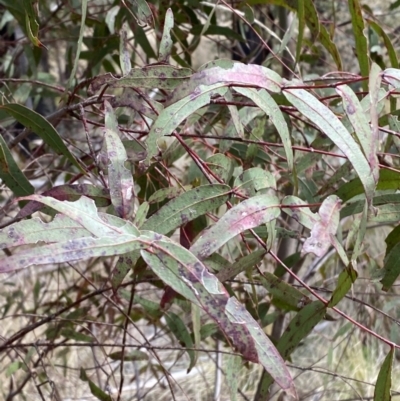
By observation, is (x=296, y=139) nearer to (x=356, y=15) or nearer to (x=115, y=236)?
(x=356, y=15)

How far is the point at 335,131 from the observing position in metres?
0.43

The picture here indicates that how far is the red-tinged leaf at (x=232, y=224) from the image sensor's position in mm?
412

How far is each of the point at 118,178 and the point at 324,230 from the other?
15 centimetres

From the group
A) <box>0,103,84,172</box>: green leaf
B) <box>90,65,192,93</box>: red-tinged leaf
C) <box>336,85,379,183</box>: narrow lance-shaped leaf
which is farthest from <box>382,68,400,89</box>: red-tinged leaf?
<box>0,103,84,172</box>: green leaf

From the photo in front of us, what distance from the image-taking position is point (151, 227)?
0.47m

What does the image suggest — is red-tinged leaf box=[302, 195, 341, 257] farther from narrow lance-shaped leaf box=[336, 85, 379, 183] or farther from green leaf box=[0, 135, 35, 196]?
green leaf box=[0, 135, 35, 196]

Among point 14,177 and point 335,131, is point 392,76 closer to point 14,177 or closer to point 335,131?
point 335,131

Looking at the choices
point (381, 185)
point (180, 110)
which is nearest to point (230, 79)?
point (180, 110)

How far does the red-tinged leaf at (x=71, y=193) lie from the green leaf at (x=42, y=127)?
60mm

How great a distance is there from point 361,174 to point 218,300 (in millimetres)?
127

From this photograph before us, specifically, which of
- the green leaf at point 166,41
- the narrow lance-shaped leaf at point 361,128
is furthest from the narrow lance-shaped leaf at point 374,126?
the green leaf at point 166,41

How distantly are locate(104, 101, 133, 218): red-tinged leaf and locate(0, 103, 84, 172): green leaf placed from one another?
0.11 metres

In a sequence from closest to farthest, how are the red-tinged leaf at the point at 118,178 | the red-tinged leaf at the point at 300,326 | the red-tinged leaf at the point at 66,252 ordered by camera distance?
the red-tinged leaf at the point at 66,252
the red-tinged leaf at the point at 118,178
the red-tinged leaf at the point at 300,326

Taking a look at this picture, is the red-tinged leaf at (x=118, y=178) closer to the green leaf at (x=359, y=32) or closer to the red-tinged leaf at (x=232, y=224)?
the red-tinged leaf at (x=232, y=224)
